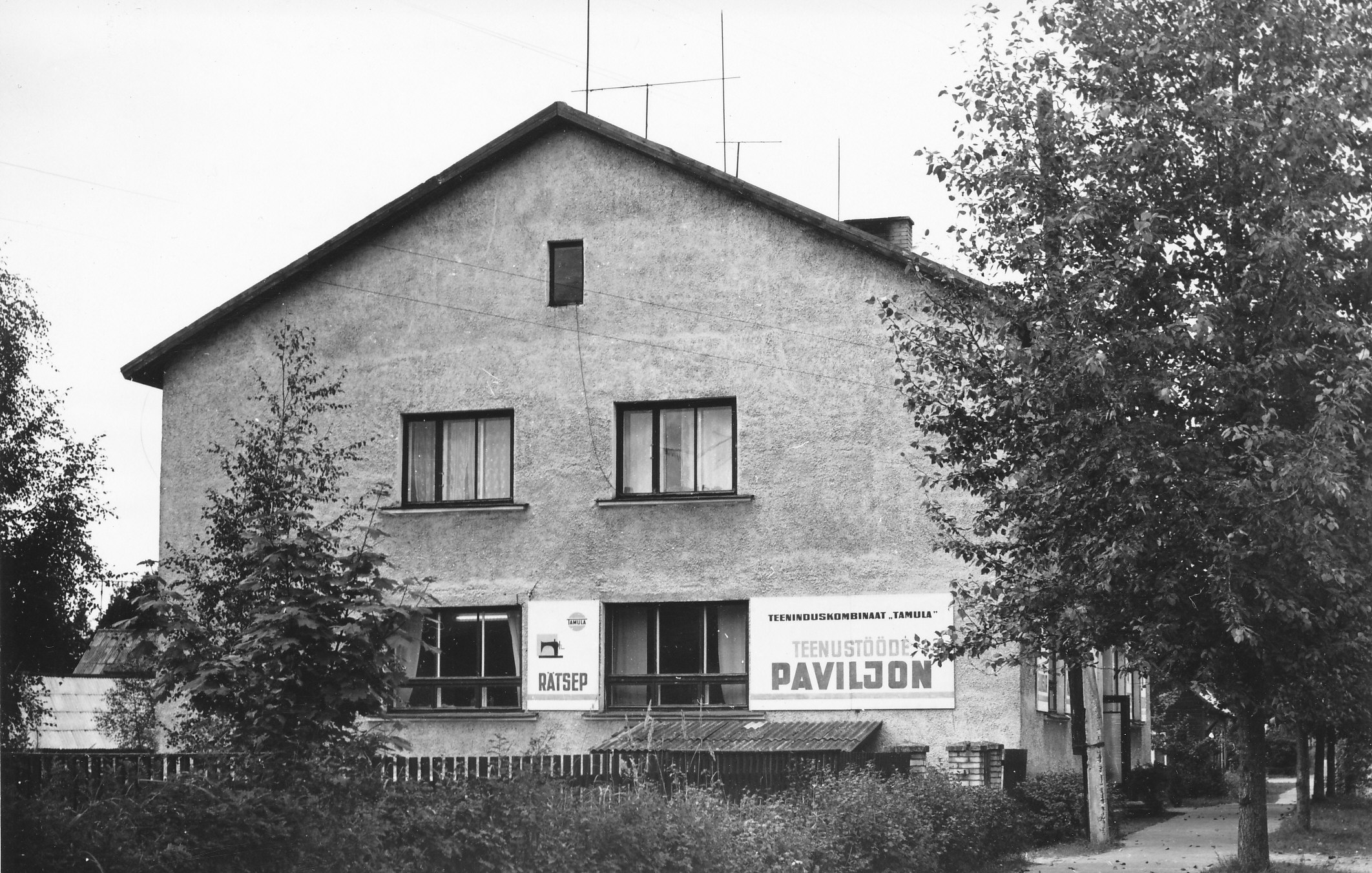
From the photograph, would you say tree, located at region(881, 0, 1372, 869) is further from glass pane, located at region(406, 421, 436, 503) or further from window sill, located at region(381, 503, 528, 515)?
glass pane, located at region(406, 421, 436, 503)

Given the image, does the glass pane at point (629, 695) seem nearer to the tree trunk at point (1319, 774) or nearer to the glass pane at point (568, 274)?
the glass pane at point (568, 274)

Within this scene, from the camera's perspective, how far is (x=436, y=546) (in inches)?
1028

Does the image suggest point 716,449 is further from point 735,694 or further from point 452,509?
point 452,509

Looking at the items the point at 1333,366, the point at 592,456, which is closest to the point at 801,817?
the point at 1333,366

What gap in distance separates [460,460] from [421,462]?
26.2 inches

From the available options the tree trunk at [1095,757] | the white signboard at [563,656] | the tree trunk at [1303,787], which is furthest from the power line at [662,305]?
the tree trunk at [1303,787]

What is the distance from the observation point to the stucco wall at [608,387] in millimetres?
24406

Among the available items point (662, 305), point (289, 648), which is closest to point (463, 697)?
point (662, 305)

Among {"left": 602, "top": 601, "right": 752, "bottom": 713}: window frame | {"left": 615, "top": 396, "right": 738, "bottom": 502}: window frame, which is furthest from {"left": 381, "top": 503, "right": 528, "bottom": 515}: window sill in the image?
{"left": 602, "top": 601, "right": 752, "bottom": 713}: window frame

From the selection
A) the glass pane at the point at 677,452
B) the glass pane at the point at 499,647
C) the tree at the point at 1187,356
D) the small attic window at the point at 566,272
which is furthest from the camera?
the small attic window at the point at 566,272

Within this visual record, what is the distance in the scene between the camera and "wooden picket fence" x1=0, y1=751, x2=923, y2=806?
9.11 m

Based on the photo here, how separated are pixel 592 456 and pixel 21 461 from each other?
12.1 meters

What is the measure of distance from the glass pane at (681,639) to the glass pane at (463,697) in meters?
2.99

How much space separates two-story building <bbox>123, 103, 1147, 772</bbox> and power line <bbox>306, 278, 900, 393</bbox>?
43mm
